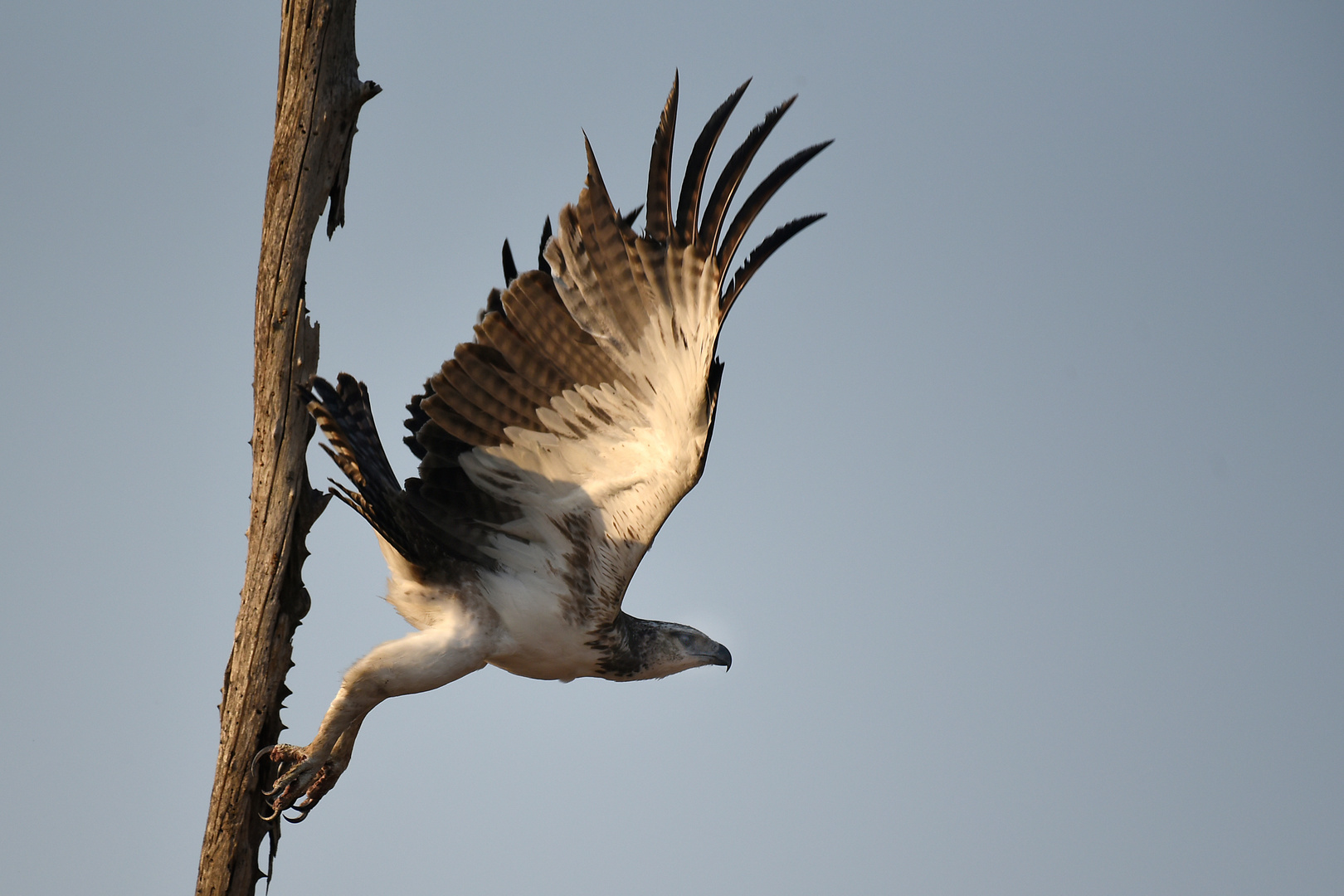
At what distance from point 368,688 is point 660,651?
5.07 ft

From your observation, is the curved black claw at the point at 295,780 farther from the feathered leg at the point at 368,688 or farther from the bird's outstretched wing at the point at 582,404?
the bird's outstretched wing at the point at 582,404

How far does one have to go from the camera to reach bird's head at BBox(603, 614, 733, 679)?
5.69 metres

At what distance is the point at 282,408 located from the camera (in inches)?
204

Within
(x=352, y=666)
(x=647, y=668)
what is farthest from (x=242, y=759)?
(x=647, y=668)

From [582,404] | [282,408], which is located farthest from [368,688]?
[582,404]

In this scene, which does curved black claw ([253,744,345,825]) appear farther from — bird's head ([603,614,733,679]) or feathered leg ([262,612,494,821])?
bird's head ([603,614,733,679])

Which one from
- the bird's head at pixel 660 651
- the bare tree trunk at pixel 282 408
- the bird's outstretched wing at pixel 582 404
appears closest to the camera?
the bird's outstretched wing at pixel 582 404

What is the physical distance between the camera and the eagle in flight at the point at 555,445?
493 centimetres

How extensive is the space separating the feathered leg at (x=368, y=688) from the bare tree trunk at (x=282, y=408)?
143mm

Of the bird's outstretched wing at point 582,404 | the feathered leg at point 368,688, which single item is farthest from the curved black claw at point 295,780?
the bird's outstretched wing at point 582,404

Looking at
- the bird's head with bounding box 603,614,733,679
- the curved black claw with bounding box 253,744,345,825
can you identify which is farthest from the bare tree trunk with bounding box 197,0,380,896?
the bird's head with bounding box 603,614,733,679

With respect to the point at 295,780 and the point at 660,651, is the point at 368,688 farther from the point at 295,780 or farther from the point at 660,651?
the point at 660,651

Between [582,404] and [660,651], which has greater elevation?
[582,404]

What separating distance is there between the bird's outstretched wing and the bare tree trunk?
0.29 m
